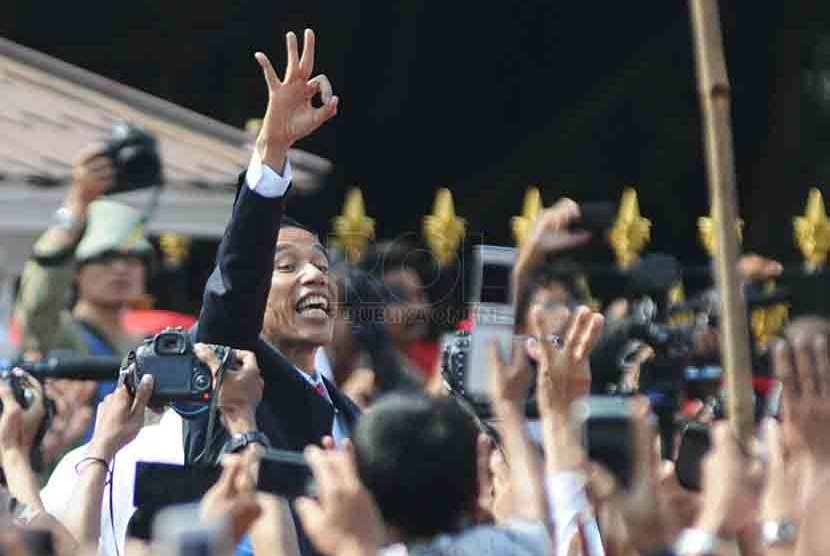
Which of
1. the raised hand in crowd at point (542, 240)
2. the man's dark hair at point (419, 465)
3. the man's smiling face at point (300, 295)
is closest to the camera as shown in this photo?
the man's dark hair at point (419, 465)

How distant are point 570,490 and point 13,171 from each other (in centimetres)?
342

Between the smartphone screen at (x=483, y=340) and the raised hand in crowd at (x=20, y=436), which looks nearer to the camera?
the raised hand in crowd at (x=20, y=436)

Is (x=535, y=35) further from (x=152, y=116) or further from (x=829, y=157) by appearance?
(x=152, y=116)

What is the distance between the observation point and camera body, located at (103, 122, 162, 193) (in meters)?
6.58

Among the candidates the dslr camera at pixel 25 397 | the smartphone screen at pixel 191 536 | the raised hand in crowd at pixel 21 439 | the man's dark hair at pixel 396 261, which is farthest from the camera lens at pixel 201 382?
the man's dark hair at pixel 396 261

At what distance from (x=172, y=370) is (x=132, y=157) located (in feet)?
6.55

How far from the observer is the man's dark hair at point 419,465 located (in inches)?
150

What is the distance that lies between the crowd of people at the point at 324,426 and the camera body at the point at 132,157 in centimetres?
6

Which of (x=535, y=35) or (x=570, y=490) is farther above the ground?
(x=535, y=35)

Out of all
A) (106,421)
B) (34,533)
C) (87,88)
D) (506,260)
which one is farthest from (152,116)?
(34,533)

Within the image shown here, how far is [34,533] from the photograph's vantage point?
333 centimetres

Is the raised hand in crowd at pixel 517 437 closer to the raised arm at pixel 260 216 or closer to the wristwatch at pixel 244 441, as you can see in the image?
the wristwatch at pixel 244 441

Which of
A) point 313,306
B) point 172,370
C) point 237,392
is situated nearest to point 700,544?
point 237,392

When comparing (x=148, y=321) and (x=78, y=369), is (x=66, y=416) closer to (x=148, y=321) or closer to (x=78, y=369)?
(x=78, y=369)
